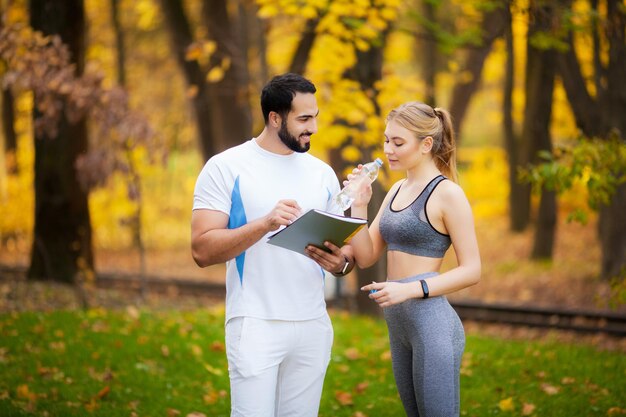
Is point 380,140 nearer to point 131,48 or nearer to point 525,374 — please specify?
point 525,374

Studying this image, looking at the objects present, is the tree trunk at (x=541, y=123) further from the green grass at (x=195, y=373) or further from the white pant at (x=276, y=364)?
the white pant at (x=276, y=364)

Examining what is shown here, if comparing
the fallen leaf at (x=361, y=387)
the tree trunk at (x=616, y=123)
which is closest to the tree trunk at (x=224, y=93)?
the tree trunk at (x=616, y=123)

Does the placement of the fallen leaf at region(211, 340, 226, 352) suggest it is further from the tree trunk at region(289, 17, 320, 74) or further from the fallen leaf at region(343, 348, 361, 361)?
the tree trunk at region(289, 17, 320, 74)

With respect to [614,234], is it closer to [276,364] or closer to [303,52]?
[303,52]

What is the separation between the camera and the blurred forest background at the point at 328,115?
9055 millimetres

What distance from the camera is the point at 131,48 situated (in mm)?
24672

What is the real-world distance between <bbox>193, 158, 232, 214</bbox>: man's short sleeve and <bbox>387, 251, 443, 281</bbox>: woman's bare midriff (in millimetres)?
927

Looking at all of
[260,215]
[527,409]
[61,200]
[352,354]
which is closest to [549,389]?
[527,409]

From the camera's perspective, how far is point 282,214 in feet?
11.7

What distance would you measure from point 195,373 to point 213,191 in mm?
3677

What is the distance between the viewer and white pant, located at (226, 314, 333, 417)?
3.76 meters

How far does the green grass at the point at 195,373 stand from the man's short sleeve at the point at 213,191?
2680mm

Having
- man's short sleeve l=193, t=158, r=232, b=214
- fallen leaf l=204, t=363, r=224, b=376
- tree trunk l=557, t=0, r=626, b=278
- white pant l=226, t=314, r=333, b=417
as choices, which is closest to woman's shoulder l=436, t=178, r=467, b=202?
white pant l=226, t=314, r=333, b=417

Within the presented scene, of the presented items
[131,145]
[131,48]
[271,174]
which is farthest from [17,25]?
[131,48]
